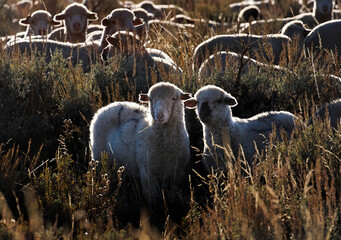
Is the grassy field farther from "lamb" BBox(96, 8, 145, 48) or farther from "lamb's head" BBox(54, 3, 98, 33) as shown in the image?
"lamb's head" BBox(54, 3, 98, 33)

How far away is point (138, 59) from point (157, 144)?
306cm

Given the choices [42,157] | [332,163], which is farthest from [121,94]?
[332,163]

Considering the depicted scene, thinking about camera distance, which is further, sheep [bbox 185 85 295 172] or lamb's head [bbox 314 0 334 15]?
lamb's head [bbox 314 0 334 15]

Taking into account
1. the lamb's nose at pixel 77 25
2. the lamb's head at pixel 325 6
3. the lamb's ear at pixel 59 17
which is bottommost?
the lamb's head at pixel 325 6

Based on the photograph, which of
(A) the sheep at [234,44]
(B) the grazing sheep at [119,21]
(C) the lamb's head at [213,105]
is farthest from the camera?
(B) the grazing sheep at [119,21]

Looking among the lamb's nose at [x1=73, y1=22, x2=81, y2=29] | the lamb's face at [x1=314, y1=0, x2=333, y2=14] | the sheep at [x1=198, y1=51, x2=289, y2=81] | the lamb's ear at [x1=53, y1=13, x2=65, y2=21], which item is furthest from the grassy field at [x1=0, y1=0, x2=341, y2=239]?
the lamb's face at [x1=314, y1=0, x2=333, y2=14]

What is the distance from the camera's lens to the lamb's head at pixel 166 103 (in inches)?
233

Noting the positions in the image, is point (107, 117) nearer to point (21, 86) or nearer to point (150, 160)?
point (150, 160)

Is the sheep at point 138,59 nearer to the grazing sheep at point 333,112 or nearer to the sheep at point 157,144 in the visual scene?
the sheep at point 157,144

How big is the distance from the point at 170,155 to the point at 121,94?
6.74 ft

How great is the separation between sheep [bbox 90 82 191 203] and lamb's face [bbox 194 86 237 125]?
18 cm

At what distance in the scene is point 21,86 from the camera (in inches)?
309

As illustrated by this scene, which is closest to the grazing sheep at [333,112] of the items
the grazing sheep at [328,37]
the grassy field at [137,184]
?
the grassy field at [137,184]

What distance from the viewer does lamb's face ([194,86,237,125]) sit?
629 centimetres
